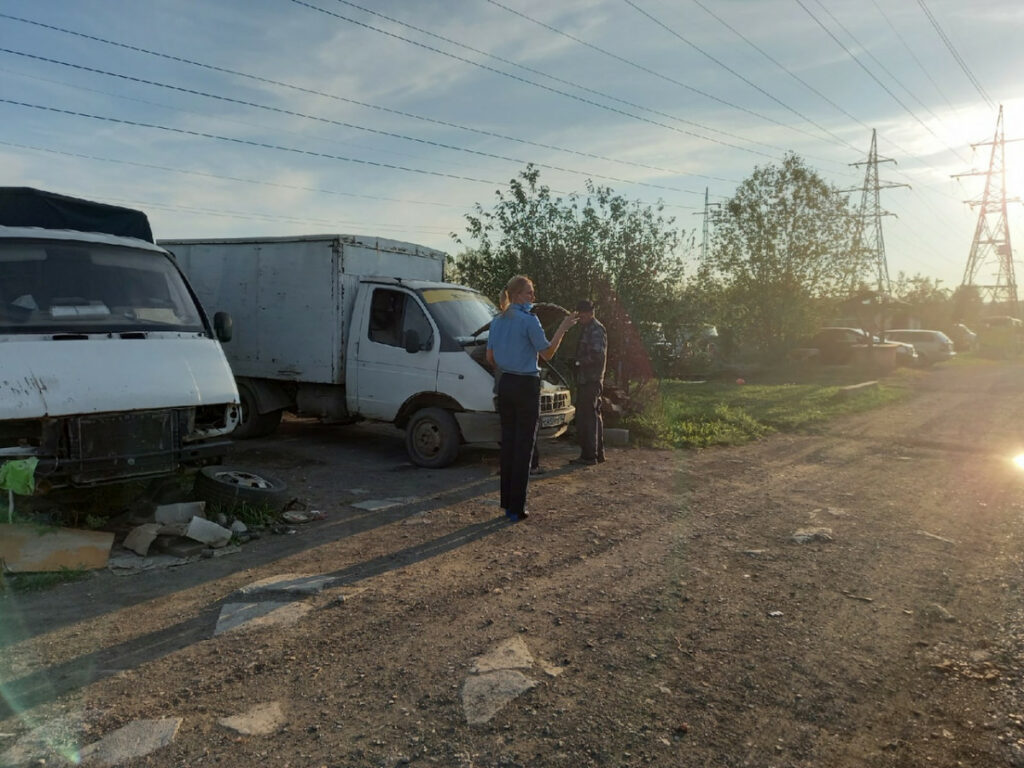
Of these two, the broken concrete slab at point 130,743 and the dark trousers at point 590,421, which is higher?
the dark trousers at point 590,421

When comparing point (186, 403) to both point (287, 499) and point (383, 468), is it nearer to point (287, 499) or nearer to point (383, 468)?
point (287, 499)

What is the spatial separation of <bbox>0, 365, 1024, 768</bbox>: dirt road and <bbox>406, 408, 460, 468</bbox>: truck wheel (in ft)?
5.03

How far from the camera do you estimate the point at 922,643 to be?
4098 mm

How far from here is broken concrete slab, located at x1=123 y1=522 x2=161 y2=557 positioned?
5457 mm

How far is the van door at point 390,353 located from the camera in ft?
29.5

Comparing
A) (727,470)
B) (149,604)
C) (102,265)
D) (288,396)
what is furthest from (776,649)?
(288,396)

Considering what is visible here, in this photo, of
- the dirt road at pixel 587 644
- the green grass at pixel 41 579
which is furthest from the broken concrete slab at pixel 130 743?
the green grass at pixel 41 579

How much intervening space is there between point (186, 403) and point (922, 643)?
201 inches

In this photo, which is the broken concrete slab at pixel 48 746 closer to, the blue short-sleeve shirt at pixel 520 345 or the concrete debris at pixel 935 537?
the blue short-sleeve shirt at pixel 520 345

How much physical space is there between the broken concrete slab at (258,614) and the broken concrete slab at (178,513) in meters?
1.50

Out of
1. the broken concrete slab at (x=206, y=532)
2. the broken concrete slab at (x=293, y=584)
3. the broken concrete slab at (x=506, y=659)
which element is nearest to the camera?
the broken concrete slab at (x=506, y=659)

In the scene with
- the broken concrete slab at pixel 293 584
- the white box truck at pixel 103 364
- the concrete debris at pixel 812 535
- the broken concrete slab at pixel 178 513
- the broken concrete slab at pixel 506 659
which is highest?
the white box truck at pixel 103 364

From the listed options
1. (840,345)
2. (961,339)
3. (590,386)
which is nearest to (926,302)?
(961,339)

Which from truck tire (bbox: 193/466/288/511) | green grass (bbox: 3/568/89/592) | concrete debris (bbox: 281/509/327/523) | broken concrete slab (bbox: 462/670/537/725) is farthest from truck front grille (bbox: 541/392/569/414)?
broken concrete slab (bbox: 462/670/537/725)
